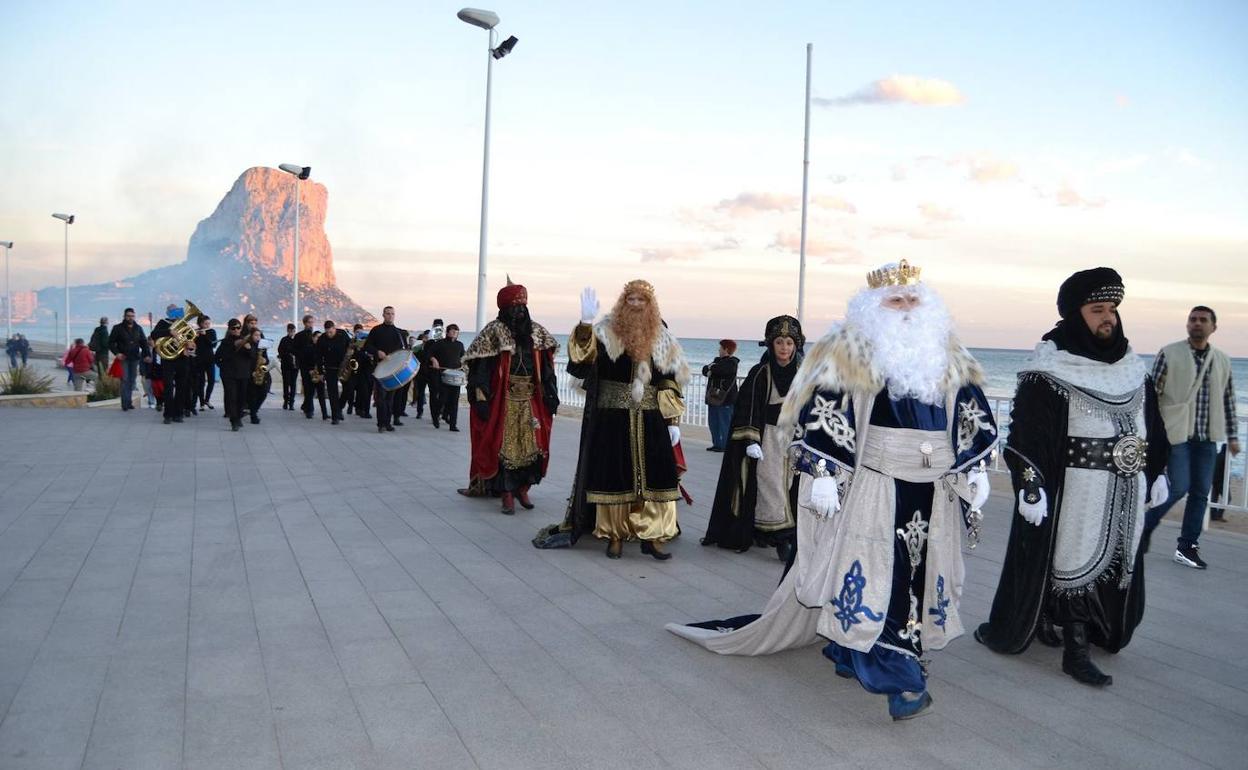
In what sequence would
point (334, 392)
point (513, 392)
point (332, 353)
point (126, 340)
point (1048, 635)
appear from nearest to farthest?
point (1048, 635) < point (513, 392) < point (334, 392) < point (332, 353) < point (126, 340)

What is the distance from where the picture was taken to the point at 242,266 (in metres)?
161

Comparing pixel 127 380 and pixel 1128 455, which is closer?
pixel 1128 455

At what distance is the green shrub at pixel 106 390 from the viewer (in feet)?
63.4

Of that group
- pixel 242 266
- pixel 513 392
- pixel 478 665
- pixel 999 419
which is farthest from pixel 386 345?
pixel 242 266

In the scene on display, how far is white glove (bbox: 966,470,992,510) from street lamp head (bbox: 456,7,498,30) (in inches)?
590

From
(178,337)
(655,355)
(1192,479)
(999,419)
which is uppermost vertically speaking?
(655,355)

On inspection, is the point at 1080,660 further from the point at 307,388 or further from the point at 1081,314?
the point at 307,388

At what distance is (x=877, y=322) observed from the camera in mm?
4242

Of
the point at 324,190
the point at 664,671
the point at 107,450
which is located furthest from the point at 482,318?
the point at 324,190

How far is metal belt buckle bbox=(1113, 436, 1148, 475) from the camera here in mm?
4605

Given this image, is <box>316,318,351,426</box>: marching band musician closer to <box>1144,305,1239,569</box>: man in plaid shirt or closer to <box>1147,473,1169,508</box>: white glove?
<box>1144,305,1239,569</box>: man in plaid shirt

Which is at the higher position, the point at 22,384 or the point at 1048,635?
the point at 22,384

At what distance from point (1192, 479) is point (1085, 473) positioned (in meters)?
3.26

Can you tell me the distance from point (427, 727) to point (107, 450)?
392 inches
